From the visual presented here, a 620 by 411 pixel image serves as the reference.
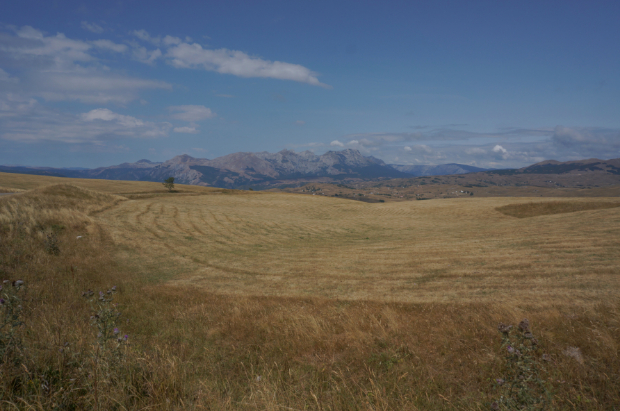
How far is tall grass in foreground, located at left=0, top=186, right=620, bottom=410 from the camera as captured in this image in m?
4.47

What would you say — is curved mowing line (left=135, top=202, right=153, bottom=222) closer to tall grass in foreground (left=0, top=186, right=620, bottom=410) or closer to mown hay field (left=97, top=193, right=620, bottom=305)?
mown hay field (left=97, top=193, right=620, bottom=305)

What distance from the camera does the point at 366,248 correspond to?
2434 cm

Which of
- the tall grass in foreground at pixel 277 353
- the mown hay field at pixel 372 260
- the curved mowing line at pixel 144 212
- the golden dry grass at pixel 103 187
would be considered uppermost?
the golden dry grass at pixel 103 187

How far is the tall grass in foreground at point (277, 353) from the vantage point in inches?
176

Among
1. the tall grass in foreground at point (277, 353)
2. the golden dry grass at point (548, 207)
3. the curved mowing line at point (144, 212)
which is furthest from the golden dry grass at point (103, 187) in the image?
the golden dry grass at point (548, 207)

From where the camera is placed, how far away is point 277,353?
6.99m

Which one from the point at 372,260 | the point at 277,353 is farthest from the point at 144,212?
the point at 277,353

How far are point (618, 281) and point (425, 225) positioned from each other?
91.9 feet

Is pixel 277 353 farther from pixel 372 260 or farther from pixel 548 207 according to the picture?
pixel 548 207

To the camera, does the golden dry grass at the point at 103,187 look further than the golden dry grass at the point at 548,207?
Yes

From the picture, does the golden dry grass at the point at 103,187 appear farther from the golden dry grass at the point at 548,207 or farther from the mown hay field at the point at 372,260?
the golden dry grass at the point at 548,207

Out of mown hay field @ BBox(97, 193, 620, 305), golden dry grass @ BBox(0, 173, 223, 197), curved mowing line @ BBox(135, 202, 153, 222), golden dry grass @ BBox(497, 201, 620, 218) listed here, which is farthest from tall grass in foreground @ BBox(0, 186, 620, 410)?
golden dry grass @ BBox(0, 173, 223, 197)

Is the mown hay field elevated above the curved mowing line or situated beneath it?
situated beneath

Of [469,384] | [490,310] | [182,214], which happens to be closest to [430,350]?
[469,384]
